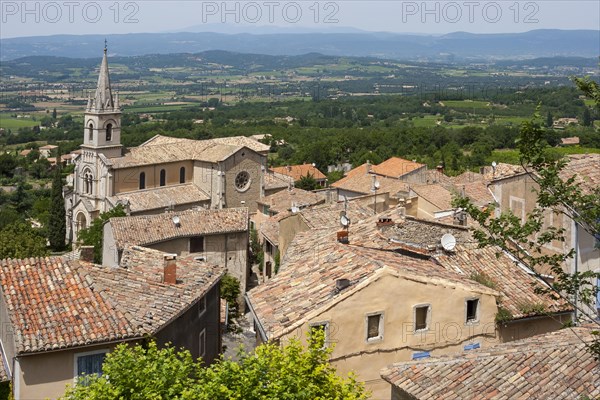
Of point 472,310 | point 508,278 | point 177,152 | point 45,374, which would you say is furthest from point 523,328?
point 177,152

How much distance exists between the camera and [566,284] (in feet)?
28.9

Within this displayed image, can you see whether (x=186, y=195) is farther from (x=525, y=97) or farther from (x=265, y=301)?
(x=525, y=97)

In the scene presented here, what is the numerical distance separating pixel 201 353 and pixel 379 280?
16.9 ft

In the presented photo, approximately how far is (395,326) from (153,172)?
1671 inches

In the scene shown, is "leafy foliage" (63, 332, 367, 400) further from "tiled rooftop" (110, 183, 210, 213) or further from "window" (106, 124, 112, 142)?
"window" (106, 124, 112, 142)

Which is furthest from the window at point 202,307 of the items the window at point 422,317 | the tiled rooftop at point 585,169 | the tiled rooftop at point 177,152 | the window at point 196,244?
the tiled rooftop at point 177,152

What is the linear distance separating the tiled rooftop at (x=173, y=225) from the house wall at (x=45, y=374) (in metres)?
16.2

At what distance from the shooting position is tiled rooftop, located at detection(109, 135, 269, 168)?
2140 inches

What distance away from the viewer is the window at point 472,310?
1465 centimetres

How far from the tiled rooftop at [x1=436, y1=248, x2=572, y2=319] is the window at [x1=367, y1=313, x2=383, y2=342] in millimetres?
2730

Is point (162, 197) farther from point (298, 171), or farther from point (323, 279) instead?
point (323, 279)

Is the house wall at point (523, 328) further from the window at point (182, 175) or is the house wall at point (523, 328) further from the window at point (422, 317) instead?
the window at point (182, 175)

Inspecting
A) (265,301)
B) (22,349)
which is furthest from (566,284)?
(22,349)

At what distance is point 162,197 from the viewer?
173ft
